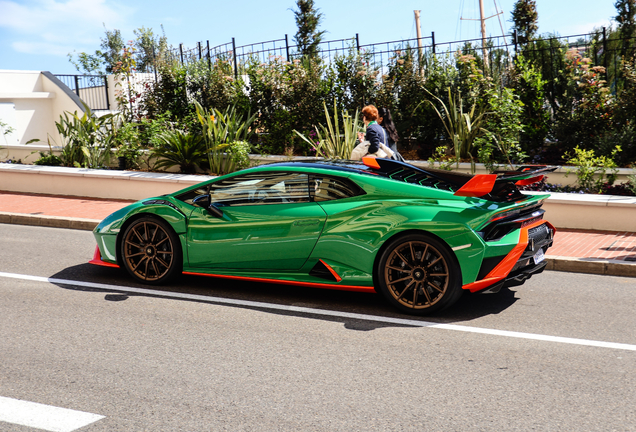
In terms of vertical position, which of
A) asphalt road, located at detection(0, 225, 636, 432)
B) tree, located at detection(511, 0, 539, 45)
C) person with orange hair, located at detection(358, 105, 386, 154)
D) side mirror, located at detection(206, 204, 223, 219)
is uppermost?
tree, located at detection(511, 0, 539, 45)

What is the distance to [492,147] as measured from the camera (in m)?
11.5

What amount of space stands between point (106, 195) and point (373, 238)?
929 centimetres

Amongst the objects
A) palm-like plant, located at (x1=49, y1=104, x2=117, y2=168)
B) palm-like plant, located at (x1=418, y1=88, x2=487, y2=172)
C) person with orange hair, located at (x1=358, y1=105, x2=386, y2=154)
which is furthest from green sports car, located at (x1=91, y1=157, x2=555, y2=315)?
palm-like plant, located at (x1=49, y1=104, x2=117, y2=168)

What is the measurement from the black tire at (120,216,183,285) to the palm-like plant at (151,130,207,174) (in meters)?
6.80

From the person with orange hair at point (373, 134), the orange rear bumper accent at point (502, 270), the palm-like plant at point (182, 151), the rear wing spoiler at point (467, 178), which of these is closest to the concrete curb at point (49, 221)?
the palm-like plant at point (182, 151)

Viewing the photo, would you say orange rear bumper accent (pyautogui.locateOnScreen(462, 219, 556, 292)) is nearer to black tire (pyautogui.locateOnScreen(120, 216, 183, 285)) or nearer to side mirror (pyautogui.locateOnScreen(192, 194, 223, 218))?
side mirror (pyautogui.locateOnScreen(192, 194, 223, 218))

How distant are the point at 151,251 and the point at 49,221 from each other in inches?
207

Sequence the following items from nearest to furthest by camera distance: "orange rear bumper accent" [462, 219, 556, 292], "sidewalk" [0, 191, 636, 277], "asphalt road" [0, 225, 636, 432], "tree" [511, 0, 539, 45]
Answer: "asphalt road" [0, 225, 636, 432] < "orange rear bumper accent" [462, 219, 556, 292] < "sidewalk" [0, 191, 636, 277] < "tree" [511, 0, 539, 45]

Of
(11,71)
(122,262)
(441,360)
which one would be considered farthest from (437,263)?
(11,71)

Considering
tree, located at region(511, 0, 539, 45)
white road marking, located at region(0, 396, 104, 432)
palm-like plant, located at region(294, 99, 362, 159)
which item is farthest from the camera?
tree, located at region(511, 0, 539, 45)

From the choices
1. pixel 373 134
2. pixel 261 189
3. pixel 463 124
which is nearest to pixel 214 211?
pixel 261 189

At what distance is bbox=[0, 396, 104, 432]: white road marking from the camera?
3.43m

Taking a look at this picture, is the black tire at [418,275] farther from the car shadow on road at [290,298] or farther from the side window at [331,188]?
the side window at [331,188]

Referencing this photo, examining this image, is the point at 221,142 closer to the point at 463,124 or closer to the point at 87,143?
the point at 87,143
